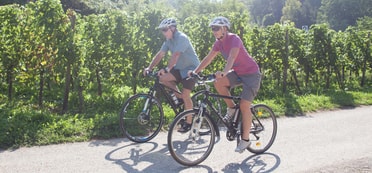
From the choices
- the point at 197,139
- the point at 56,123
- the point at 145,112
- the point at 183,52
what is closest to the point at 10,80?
the point at 56,123

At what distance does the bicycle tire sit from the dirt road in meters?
0.13

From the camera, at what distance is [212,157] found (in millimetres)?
5648

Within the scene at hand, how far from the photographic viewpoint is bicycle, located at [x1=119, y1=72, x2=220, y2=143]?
20.6 ft

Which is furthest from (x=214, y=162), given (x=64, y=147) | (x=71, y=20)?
(x=71, y=20)

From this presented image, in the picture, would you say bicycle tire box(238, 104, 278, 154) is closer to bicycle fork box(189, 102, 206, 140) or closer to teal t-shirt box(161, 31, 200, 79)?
bicycle fork box(189, 102, 206, 140)

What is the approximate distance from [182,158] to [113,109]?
352cm

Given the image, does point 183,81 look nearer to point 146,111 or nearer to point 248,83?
point 146,111

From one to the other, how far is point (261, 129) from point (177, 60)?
1699mm

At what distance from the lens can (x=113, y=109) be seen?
→ 8344 millimetres

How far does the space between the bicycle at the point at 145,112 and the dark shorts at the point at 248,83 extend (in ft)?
2.18

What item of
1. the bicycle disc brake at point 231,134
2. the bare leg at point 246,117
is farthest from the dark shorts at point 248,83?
the bicycle disc brake at point 231,134

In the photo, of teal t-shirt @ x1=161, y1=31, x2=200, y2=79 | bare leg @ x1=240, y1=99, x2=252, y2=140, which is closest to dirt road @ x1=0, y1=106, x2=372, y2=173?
bare leg @ x1=240, y1=99, x2=252, y2=140

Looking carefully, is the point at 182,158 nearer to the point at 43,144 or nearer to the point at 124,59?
the point at 43,144

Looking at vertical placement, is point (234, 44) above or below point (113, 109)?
above
